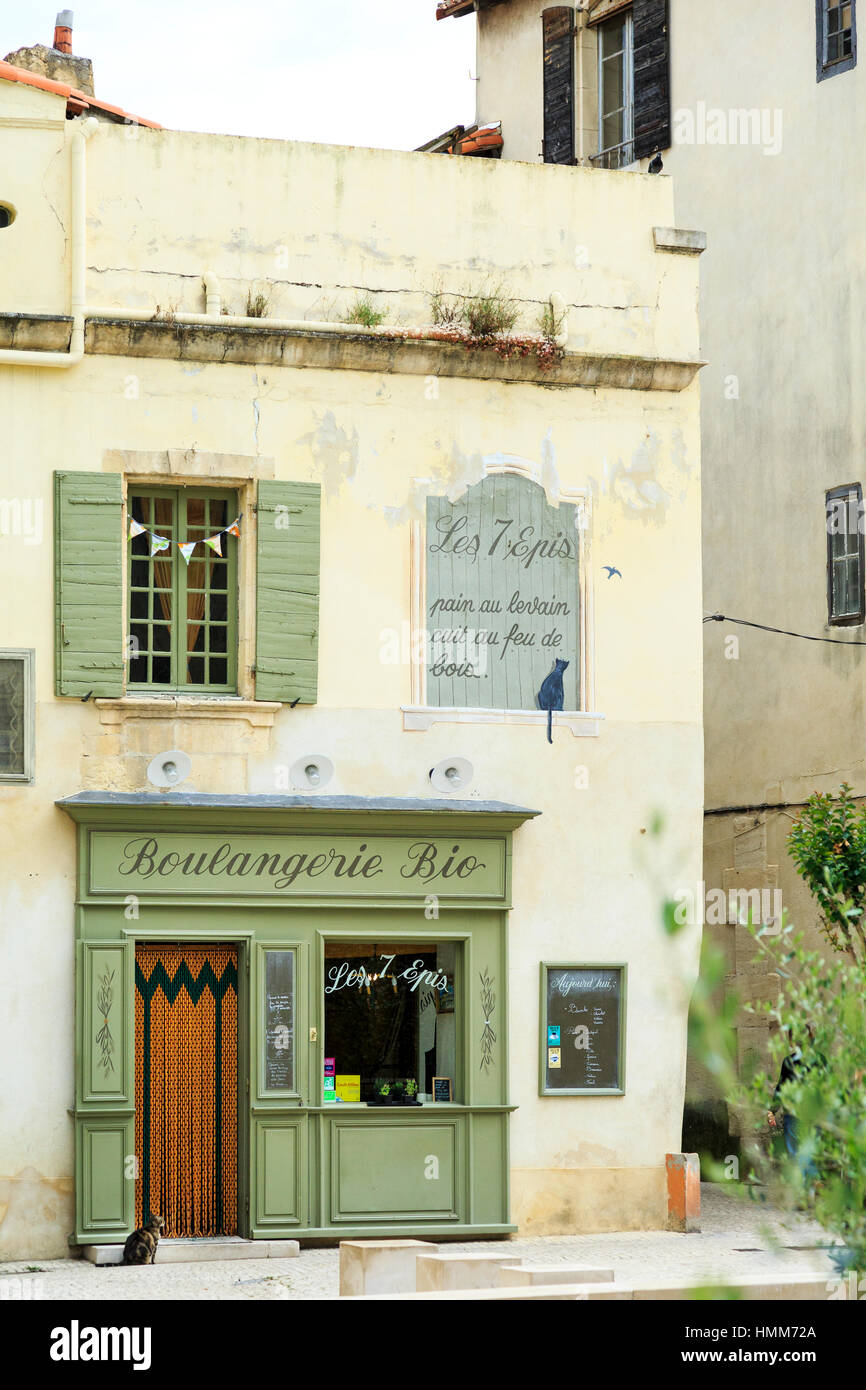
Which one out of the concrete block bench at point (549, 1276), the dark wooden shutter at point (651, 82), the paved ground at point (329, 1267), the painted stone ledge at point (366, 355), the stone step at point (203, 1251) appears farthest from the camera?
the dark wooden shutter at point (651, 82)

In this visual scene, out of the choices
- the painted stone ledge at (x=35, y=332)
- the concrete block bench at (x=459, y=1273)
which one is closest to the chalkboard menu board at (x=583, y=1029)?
the concrete block bench at (x=459, y=1273)

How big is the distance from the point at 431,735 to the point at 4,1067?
3855 millimetres

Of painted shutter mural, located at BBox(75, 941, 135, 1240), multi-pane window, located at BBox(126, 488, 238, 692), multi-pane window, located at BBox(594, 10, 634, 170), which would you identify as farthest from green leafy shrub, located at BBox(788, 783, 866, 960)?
multi-pane window, located at BBox(594, 10, 634, 170)

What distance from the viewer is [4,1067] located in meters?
13.9

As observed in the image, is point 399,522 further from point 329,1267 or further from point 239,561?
point 329,1267

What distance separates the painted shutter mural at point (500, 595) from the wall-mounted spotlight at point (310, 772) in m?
0.95

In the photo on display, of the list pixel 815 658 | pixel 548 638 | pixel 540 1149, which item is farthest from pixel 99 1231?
pixel 815 658

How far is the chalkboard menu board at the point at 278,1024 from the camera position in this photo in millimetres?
14359

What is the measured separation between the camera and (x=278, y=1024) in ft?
47.3

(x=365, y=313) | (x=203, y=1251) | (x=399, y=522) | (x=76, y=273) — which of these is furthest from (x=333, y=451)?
(x=203, y=1251)

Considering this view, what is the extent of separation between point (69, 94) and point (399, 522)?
3909 mm

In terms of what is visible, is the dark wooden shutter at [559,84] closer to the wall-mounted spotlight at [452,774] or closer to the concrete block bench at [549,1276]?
the wall-mounted spotlight at [452,774]
